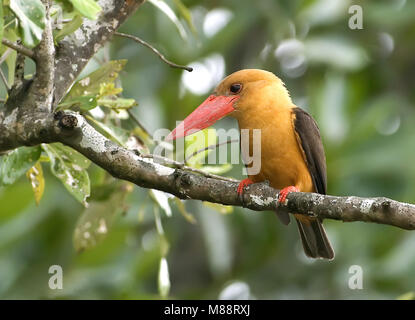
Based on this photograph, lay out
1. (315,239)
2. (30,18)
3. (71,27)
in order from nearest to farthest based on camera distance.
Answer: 1. (30,18)
2. (71,27)
3. (315,239)

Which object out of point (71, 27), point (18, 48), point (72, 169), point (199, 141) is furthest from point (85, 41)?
point (199, 141)

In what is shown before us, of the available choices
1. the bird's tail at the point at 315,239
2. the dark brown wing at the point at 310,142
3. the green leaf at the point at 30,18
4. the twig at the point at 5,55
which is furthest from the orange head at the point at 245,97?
the green leaf at the point at 30,18

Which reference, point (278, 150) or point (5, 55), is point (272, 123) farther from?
point (5, 55)

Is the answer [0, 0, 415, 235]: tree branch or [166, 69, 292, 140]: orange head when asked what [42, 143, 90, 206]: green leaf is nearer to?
[0, 0, 415, 235]: tree branch

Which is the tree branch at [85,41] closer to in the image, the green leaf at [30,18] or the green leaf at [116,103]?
the green leaf at [116,103]

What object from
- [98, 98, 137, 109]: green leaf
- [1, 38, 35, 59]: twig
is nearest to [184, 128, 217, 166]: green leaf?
[98, 98, 137, 109]: green leaf

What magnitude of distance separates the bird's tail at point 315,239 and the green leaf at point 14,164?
80.7 inches

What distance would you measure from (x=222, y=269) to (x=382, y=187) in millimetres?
1938

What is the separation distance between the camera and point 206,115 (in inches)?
158

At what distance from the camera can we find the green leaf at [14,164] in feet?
10.1

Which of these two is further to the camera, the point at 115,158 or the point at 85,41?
the point at 85,41

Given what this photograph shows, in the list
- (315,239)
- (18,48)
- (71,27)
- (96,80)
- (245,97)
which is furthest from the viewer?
(315,239)

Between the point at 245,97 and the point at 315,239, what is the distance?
1.10 m

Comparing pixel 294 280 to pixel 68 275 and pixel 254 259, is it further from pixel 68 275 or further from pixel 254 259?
pixel 68 275
